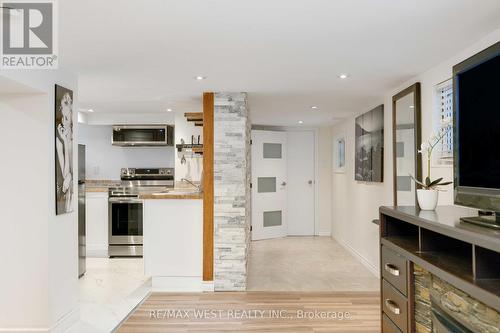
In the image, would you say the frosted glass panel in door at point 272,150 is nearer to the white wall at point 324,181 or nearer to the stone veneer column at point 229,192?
the white wall at point 324,181

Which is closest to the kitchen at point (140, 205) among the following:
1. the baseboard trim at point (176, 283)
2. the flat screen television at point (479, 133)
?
the baseboard trim at point (176, 283)

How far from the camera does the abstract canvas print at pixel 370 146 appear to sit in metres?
4.39

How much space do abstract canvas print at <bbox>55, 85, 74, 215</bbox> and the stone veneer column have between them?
1.46 metres

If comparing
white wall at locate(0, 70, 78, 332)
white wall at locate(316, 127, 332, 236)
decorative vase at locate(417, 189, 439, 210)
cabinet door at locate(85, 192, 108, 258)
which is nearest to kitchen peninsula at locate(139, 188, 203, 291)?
white wall at locate(0, 70, 78, 332)

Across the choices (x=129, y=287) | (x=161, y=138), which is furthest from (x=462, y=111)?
(x=161, y=138)

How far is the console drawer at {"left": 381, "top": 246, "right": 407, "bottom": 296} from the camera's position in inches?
82.7

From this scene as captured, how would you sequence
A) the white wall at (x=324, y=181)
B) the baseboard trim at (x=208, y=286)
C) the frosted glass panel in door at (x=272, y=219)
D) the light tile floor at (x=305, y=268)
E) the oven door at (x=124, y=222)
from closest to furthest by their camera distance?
the baseboard trim at (x=208, y=286), the light tile floor at (x=305, y=268), the oven door at (x=124, y=222), the frosted glass panel in door at (x=272, y=219), the white wall at (x=324, y=181)

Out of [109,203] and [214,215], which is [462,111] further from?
[109,203]

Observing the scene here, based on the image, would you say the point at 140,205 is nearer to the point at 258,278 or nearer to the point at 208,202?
the point at 208,202

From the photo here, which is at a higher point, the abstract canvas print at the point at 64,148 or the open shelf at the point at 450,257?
the abstract canvas print at the point at 64,148

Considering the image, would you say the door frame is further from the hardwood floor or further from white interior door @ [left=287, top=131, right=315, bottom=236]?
the hardwood floor

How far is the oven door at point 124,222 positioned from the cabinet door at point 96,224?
0.38ft

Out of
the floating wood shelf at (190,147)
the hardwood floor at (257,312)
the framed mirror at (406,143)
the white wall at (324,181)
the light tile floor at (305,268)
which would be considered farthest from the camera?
the white wall at (324,181)

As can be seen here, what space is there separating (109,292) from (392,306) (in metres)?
2.96
